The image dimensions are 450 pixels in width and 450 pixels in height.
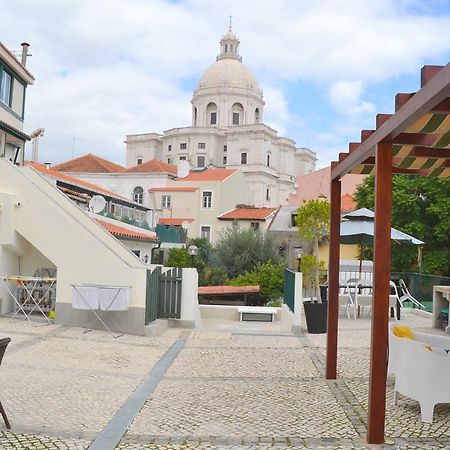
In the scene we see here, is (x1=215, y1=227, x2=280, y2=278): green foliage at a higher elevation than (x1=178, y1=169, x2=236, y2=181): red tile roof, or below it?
below

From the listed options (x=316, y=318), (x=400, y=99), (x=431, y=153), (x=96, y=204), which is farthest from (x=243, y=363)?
(x=96, y=204)

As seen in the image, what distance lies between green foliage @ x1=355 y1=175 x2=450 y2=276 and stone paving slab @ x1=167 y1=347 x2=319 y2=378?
22.3 metres

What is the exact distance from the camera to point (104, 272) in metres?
12.3

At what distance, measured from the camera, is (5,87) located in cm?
2058

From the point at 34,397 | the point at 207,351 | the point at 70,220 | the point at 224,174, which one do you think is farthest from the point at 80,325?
the point at 224,174

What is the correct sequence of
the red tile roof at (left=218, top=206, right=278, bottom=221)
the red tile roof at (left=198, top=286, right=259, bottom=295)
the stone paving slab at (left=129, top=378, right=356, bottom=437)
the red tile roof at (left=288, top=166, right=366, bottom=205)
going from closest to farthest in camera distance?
1. the stone paving slab at (left=129, top=378, right=356, bottom=437)
2. the red tile roof at (left=198, top=286, right=259, bottom=295)
3. the red tile roof at (left=218, top=206, right=278, bottom=221)
4. the red tile roof at (left=288, top=166, right=366, bottom=205)

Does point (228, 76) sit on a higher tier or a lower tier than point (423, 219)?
higher

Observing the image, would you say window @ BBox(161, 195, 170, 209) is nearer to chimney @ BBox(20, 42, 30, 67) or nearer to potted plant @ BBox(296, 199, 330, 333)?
chimney @ BBox(20, 42, 30, 67)

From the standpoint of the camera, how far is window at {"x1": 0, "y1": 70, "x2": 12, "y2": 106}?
20.2 meters

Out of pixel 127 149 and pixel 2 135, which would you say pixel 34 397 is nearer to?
pixel 2 135

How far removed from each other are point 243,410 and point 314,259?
26.2 feet

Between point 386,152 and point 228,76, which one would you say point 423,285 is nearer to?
point 386,152

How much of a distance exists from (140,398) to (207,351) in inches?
134

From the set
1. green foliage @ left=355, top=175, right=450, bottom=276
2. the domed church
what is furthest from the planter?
the domed church
